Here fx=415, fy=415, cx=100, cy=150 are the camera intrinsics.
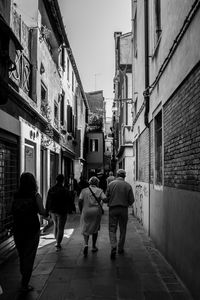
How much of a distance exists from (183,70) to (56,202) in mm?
4465

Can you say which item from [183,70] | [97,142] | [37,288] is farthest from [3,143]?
[97,142]

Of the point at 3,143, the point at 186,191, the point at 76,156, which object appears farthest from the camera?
the point at 76,156

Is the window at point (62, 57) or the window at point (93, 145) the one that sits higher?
the window at point (62, 57)

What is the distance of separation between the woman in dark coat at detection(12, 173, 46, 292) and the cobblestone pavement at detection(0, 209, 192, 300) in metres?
0.36

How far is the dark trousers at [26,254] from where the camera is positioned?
581cm

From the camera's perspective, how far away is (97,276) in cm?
668

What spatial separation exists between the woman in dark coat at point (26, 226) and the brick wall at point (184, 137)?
2.20m

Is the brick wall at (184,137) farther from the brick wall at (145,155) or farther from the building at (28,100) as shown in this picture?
the brick wall at (145,155)

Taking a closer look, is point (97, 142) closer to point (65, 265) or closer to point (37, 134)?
point (37, 134)

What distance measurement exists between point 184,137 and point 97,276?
8.61 ft

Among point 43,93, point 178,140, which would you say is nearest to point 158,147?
point 178,140

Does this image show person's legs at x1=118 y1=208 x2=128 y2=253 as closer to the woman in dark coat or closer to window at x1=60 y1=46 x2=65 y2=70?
the woman in dark coat

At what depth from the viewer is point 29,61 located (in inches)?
458

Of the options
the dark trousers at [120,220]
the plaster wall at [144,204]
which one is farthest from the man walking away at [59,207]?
the plaster wall at [144,204]
